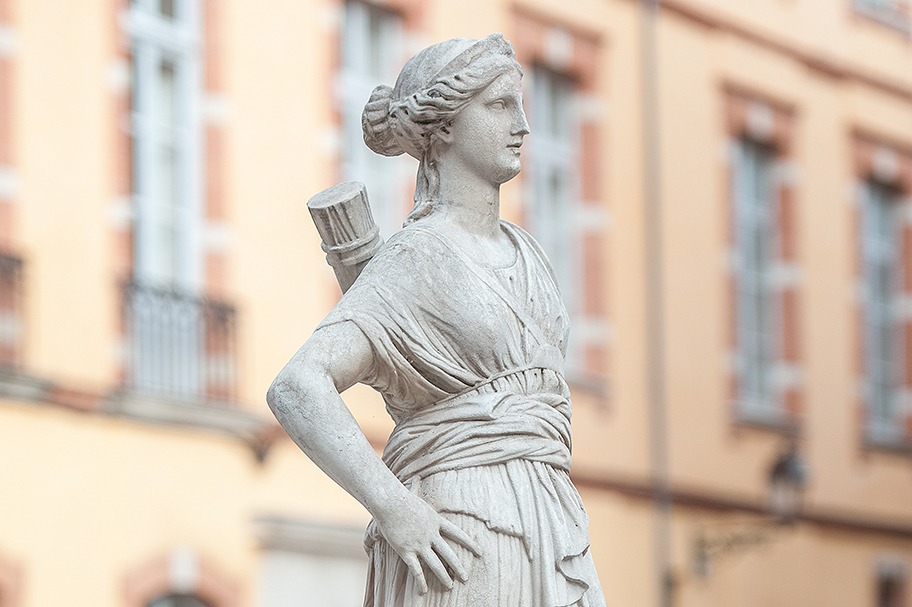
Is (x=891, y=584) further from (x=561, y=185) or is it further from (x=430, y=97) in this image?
(x=430, y=97)

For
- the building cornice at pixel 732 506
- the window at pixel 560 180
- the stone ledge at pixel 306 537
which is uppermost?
the window at pixel 560 180

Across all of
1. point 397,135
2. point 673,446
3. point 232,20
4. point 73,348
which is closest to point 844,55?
point 673,446

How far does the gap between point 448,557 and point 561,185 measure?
16468 mm

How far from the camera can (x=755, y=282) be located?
22.7m

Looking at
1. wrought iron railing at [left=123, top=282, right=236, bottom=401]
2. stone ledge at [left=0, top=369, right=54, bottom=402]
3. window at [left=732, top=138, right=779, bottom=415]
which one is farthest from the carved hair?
window at [left=732, top=138, right=779, bottom=415]

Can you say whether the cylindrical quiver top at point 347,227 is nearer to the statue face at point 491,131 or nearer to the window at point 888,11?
the statue face at point 491,131

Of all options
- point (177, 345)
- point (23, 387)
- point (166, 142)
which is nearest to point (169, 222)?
point (166, 142)

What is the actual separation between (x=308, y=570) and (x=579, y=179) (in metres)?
5.23

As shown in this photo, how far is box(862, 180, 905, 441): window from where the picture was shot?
78.9 feet

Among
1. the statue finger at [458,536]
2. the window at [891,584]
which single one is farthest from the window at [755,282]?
the statue finger at [458,536]

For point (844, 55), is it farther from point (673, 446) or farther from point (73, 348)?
point (73, 348)

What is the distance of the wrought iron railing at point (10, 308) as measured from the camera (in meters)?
15.2

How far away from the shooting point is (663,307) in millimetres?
21391

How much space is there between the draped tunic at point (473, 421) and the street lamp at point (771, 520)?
15175mm
